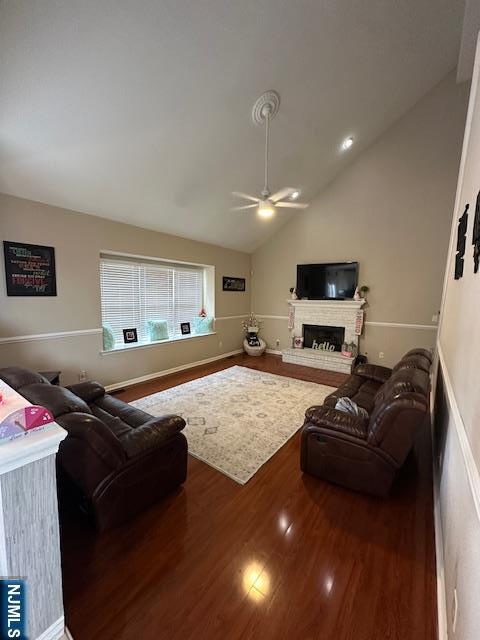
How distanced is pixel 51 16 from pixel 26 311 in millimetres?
2743

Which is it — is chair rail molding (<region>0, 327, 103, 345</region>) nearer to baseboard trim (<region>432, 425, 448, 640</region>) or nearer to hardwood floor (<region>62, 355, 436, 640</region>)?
hardwood floor (<region>62, 355, 436, 640</region>)

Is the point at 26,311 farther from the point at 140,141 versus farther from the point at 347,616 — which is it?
the point at 347,616

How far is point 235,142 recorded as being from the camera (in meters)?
3.48

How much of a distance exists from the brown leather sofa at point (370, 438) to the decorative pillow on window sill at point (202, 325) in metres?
3.87

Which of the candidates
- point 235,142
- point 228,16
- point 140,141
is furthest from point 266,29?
point 140,141

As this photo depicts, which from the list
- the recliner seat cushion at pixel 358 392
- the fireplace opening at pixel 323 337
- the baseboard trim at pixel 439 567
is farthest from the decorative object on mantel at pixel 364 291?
the baseboard trim at pixel 439 567

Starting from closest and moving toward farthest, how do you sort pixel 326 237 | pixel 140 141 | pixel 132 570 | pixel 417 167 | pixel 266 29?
pixel 132 570
pixel 266 29
pixel 140 141
pixel 417 167
pixel 326 237

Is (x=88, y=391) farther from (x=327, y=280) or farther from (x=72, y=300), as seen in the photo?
(x=327, y=280)

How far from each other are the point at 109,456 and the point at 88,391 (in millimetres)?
1249

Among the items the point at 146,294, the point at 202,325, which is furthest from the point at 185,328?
the point at 146,294

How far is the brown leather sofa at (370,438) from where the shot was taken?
181 cm

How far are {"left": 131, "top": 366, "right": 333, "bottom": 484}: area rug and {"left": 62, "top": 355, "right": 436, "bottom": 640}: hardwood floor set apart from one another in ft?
1.18

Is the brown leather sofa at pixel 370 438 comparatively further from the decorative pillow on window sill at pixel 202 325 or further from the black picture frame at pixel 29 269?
the decorative pillow on window sill at pixel 202 325

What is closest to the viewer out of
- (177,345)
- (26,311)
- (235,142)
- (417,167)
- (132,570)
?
(132,570)
